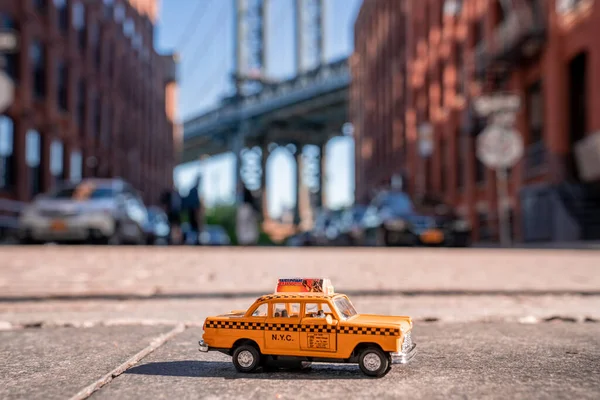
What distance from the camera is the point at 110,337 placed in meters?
4.73

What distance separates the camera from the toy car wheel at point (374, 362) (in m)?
3.25

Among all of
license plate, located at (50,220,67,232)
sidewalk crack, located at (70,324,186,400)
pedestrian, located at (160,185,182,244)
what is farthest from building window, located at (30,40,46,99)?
sidewalk crack, located at (70,324,186,400)

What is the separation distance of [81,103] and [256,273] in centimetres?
2981

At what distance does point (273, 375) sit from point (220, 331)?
1.06 feet

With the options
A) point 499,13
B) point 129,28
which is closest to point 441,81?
point 499,13

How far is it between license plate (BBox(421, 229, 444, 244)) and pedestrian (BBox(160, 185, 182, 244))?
7.51m

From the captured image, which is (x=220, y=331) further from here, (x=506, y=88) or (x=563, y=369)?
(x=506, y=88)

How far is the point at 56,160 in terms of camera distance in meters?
32.2

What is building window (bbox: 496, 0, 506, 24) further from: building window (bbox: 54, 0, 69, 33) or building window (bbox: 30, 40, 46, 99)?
building window (bbox: 54, 0, 69, 33)

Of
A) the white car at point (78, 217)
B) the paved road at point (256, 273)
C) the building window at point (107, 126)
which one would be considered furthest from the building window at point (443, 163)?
the paved road at point (256, 273)

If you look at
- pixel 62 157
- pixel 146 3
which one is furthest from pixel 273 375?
pixel 146 3

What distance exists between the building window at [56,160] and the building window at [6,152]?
12.5 feet

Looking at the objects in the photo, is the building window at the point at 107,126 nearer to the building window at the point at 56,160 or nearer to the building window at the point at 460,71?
the building window at the point at 56,160

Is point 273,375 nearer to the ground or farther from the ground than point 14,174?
nearer to the ground
